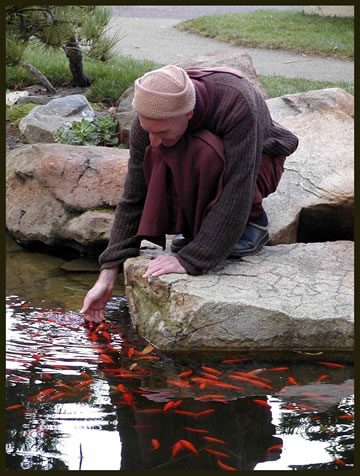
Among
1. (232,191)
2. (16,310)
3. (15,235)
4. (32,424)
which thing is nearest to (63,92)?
(15,235)

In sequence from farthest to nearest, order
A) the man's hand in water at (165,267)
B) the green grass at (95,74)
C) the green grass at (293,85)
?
the green grass at (293,85), the green grass at (95,74), the man's hand in water at (165,267)

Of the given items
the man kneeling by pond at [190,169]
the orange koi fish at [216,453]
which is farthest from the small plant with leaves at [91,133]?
the orange koi fish at [216,453]

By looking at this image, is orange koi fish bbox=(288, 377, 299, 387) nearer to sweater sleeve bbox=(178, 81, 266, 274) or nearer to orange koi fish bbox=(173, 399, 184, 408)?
orange koi fish bbox=(173, 399, 184, 408)

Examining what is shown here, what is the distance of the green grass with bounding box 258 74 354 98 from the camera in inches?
350

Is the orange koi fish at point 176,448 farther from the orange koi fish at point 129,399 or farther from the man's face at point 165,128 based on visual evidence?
the man's face at point 165,128

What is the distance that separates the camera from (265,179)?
4.75 meters

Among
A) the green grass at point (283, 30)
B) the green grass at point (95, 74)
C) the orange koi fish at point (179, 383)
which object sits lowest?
the orange koi fish at point (179, 383)

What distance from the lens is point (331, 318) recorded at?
14.1 feet

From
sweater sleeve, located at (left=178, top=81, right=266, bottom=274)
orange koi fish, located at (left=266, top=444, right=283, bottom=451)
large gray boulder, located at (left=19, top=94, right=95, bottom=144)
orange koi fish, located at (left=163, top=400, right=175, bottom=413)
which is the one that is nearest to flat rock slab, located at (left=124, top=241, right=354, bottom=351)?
sweater sleeve, located at (left=178, top=81, right=266, bottom=274)

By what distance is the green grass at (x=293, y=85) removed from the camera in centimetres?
888

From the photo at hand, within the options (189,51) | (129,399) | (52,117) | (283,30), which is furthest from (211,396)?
(283,30)

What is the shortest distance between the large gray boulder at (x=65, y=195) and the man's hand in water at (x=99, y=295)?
1.10 meters

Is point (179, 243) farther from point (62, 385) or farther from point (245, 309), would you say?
point (62, 385)

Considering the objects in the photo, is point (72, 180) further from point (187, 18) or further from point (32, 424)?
point (187, 18)
